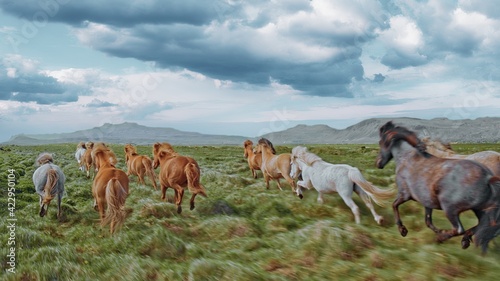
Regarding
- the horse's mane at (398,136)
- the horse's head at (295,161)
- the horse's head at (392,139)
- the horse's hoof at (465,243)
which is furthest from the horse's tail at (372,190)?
the horse's head at (295,161)

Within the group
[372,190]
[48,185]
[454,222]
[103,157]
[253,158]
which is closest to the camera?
[454,222]

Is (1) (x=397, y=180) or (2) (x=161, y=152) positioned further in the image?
(2) (x=161, y=152)

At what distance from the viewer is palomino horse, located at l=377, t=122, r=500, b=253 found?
24.7ft

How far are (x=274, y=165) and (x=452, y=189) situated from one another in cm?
982

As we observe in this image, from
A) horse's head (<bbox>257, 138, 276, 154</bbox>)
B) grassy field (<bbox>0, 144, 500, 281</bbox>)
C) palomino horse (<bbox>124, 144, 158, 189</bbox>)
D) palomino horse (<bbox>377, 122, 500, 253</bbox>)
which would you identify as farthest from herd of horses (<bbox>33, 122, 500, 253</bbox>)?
horse's head (<bbox>257, 138, 276, 154</bbox>)

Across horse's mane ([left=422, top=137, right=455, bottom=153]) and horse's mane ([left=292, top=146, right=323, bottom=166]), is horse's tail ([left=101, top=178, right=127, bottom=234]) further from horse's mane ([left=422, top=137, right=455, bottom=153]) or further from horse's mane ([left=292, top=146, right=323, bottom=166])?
horse's mane ([left=422, top=137, right=455, bottom=153])

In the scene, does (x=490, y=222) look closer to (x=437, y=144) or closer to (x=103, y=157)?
(x=437, y=144)

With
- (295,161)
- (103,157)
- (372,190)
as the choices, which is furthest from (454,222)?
(103,157)

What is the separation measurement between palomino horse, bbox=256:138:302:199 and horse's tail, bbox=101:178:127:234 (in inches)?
255

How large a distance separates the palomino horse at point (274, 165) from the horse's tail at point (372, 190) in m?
3.55

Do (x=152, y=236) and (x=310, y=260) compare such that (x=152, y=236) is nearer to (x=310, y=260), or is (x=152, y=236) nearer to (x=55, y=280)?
(x=55, y=280)

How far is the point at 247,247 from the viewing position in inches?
358

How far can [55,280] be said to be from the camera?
7.59 meters

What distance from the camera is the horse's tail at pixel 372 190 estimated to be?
10511 mm
